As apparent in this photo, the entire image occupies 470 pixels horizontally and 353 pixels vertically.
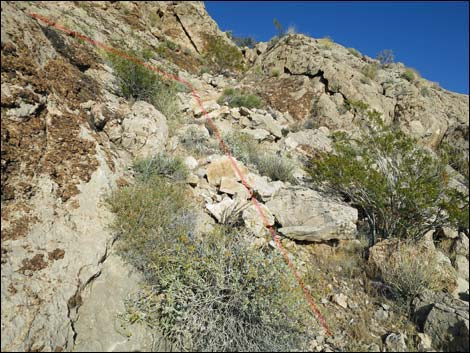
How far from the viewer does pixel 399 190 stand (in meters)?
3.93

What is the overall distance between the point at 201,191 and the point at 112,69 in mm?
4275

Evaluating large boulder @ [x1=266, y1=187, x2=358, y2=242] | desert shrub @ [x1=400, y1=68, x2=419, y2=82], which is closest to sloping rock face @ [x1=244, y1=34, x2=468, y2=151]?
desert shrub @ [x1=400, y1=68, x2=419, y2=82]

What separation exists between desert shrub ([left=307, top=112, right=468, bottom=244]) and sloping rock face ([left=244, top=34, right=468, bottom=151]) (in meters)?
4.34

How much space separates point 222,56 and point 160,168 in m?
10.5

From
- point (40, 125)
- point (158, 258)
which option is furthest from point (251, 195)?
point (40, 125)

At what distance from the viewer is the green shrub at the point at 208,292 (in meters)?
2.26

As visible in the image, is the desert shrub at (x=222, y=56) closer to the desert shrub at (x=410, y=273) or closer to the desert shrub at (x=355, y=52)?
the desert shrub at (x=355, y=52)

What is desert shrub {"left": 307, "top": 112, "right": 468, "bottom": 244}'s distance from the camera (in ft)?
12.5

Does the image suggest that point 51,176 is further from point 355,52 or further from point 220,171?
point 355,52

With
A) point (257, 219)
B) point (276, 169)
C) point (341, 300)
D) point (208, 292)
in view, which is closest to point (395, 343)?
point (341, 300)

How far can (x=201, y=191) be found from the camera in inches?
161

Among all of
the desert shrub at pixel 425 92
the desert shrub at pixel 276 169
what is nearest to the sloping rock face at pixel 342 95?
the desert shrub at pixel 425 92

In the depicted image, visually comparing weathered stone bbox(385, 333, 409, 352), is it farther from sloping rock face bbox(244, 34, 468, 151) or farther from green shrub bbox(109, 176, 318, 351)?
sloping rock face bbox(244, 34, 468, 151)

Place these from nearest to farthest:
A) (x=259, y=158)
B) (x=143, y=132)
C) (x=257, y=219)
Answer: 1. (x=257, y=219)
2. (x=143, y=132)
3. (x=259, y=158)
